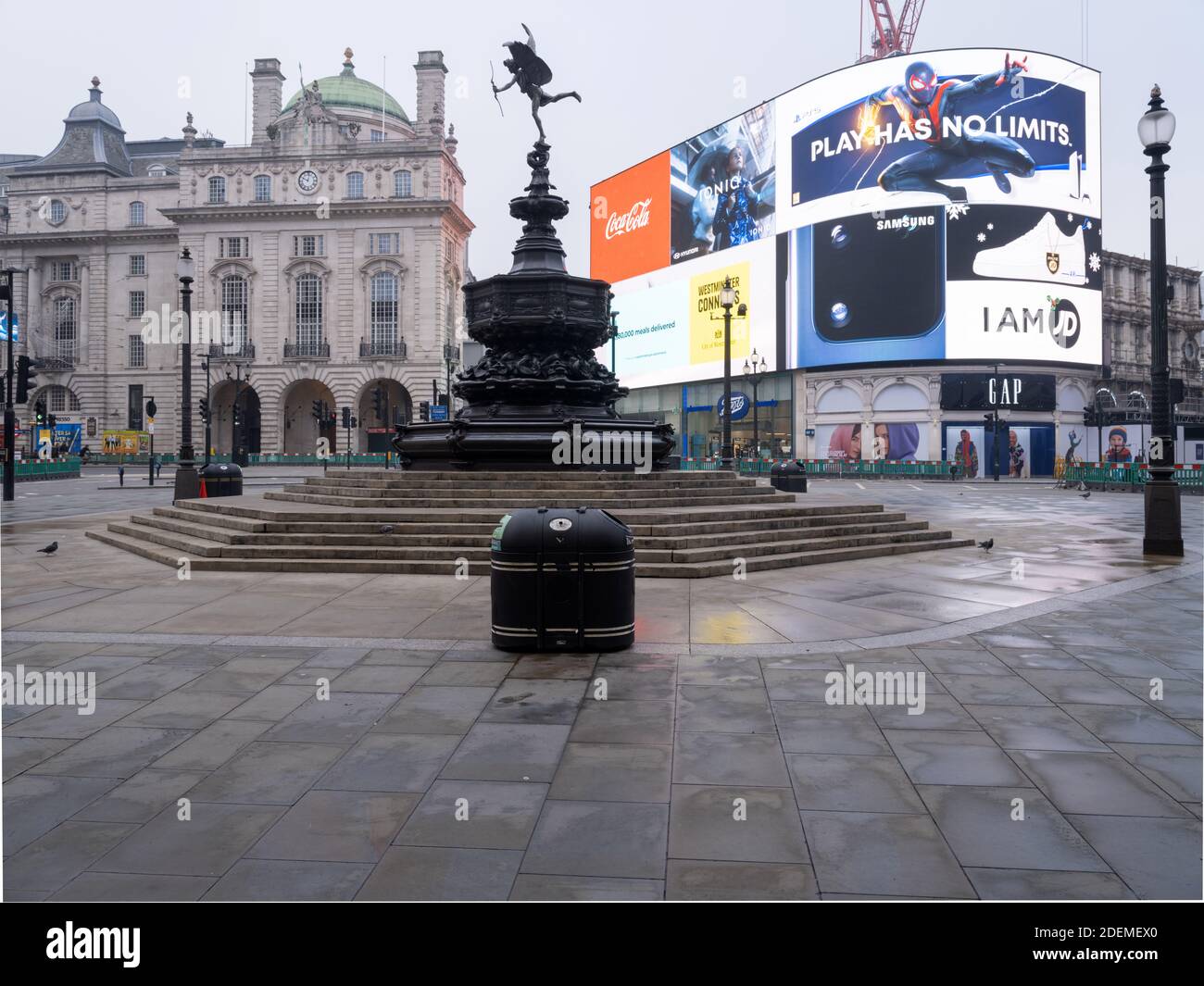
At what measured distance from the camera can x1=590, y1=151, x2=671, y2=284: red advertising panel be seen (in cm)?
7812

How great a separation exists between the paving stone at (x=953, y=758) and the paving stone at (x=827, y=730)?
123mm

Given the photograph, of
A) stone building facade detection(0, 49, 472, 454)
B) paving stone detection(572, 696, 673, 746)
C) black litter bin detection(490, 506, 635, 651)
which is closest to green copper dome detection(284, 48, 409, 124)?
stone building facade detection(0, 49, 472, 454)

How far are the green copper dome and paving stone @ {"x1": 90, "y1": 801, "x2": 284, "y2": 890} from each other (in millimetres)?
81881

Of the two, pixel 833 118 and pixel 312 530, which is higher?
pixel 833 118

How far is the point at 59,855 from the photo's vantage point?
3.69 meters

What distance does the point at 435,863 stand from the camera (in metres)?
3.60

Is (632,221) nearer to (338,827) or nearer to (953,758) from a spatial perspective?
(953,758)

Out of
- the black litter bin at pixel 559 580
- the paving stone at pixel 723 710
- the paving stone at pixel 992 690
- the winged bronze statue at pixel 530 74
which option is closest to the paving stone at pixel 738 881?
the paving stone at pixel 723 710

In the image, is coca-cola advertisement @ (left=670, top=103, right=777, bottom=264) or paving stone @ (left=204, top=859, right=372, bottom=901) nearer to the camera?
paving stone @ (left=204, top=859, right=372, bottom=901)

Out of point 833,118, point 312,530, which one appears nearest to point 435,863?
point 312,530

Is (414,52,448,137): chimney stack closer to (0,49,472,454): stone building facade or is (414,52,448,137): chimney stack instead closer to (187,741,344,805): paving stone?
(0,49,472,454): stone building facade

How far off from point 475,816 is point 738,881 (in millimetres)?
1277

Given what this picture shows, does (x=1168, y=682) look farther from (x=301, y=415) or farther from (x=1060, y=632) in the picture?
(x=301, y=415)

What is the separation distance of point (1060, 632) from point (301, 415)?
245 ft
